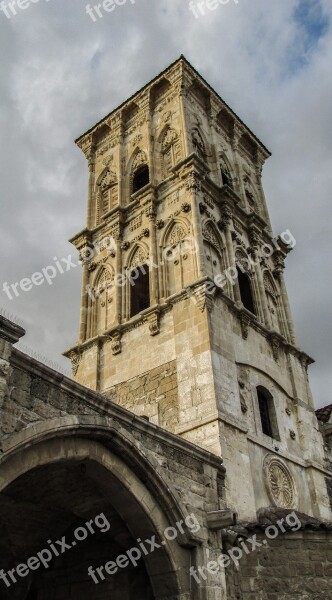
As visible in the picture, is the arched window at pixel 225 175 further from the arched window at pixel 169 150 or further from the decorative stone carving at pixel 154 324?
the decorative stone carving at pixel 154 324

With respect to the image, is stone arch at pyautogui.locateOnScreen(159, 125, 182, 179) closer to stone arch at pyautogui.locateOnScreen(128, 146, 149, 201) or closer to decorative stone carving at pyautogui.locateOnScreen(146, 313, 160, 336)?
stone arch at pyautogui.locateOnScreen(128, 146, 149, 201)

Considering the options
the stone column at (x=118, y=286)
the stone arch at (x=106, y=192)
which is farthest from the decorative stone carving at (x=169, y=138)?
the stone column at (x=118, y=286)

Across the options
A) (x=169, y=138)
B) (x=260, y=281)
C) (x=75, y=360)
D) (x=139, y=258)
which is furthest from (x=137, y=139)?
(x=75, y=360)

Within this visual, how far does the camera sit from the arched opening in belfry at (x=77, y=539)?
31.0 feet

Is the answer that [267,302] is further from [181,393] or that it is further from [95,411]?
[95,411]

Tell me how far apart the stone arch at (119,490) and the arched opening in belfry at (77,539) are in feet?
0.06

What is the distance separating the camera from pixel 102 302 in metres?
17.5

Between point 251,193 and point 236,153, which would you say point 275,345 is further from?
point 236,153

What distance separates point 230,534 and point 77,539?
119 inches

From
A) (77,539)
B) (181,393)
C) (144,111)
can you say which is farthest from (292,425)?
(144,111)

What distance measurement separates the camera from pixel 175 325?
14.4 meters

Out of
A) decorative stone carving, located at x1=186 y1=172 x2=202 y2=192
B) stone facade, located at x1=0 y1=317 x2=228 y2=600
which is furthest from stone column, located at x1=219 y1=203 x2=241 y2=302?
stone facade, located at x1=0 y1=317 x2=228 y2=600

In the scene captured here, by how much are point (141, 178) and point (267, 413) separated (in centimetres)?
984

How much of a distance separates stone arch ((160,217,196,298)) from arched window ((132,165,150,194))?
3603 millimetres
